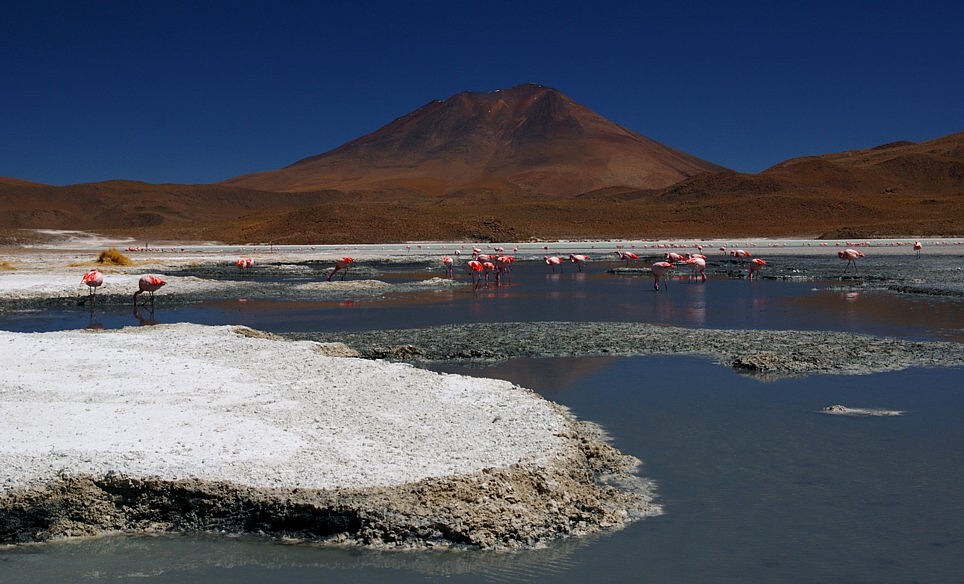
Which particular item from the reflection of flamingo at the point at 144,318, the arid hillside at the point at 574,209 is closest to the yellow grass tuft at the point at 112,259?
the reflection of flamingo at the point at 144,318

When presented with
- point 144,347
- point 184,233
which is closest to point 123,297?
point 144,347

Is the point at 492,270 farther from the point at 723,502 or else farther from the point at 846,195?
the point at 846,195

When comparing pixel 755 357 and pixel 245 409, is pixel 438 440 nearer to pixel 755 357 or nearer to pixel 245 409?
pixel 245 409

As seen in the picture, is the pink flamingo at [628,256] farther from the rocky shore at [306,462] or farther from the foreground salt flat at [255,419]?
the rocky shore at [306,462]

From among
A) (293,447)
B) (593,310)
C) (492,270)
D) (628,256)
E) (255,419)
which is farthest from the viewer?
(628,256)

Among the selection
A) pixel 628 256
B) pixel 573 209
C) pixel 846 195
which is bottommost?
pixel 628 256

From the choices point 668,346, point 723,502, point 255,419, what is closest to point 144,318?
point 668,346
